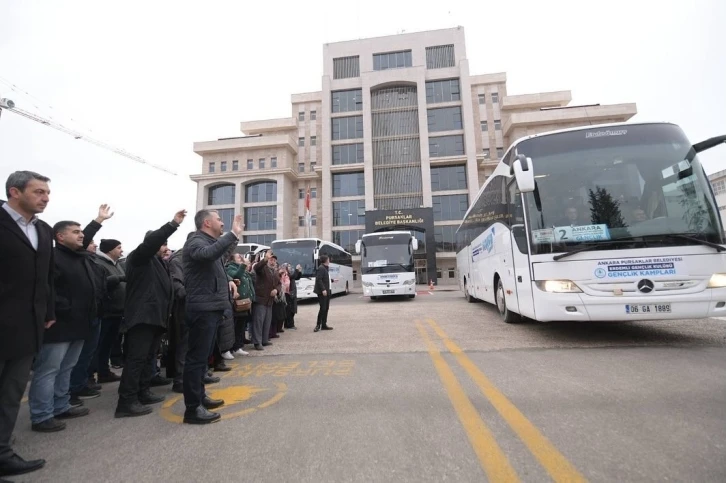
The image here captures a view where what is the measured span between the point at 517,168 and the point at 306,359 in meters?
4.39

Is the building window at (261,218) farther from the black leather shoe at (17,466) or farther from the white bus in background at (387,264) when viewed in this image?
the black leather shoe at (17,466)

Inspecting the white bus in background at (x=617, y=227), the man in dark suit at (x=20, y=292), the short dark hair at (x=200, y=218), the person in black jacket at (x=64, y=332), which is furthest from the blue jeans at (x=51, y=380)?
the white bus in background at (x=617, y=227)

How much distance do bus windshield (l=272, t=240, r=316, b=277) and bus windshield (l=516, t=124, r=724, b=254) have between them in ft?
39.5

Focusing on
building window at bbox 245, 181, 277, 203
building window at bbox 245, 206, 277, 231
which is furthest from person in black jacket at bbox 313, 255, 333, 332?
building window at bbox 245, 181, 277, 203

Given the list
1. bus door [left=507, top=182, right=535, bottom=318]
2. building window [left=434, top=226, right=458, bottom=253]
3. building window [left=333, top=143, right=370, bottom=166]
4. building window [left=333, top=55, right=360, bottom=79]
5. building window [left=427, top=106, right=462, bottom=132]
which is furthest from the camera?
building window [left=333, top=55, right=360, bottom=79]

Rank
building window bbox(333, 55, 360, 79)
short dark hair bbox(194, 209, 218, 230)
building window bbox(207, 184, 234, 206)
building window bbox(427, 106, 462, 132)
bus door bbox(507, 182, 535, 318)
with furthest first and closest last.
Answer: building window bbox(207, 184, 234, 206) → building window bbox(333, 55, 360, 79) → building window bbox(427, 106, 462, 132) → bus door bbox(507, 182, 535, 318) → short dark hair bbox(194, 209, 218, 230)

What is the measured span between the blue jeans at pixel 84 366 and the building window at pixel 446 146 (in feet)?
133

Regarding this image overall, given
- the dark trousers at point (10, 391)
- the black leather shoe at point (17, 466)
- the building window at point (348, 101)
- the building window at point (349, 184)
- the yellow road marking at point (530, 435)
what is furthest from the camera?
the building window at point (348, 101)

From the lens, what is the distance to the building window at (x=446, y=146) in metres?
40.5

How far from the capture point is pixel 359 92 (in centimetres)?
4344

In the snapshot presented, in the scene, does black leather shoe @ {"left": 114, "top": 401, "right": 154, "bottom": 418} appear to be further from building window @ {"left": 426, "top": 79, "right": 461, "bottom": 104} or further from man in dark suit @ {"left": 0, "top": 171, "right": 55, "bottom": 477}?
building window @ {"left": 426, "top": 79, "right": 461, "bottom": 104}

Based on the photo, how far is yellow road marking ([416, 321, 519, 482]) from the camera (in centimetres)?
191

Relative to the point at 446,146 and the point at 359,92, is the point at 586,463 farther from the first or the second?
the point at 359,92

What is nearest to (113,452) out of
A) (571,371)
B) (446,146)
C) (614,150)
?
(571,371)
